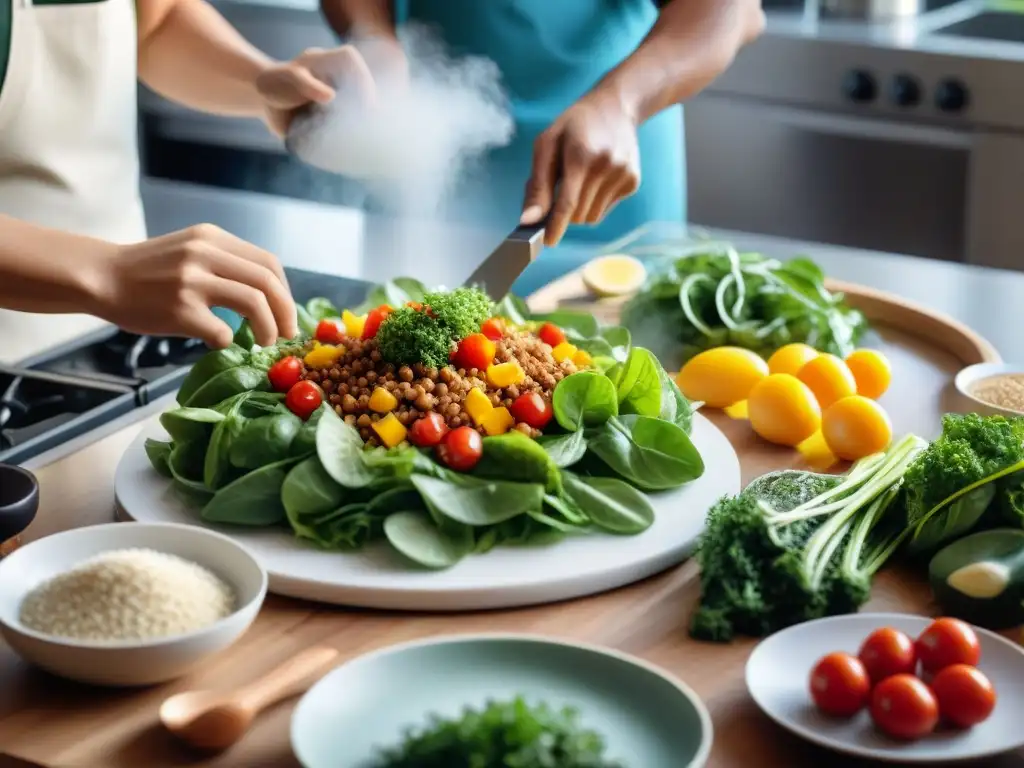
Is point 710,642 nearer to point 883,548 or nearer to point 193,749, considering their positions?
point 883,548

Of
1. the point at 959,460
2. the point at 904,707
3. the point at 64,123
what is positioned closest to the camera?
the point at 904,707

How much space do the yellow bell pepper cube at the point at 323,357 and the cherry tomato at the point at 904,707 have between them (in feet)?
2.39

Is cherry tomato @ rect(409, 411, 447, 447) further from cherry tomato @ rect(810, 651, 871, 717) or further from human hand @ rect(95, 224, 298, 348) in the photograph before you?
cherry tomato @ rect(810, 651, 871, 717)

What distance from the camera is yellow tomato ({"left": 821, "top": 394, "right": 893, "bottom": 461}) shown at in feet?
5.08

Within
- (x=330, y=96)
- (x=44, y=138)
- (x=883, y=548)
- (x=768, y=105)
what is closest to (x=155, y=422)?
(x=330, y=96)

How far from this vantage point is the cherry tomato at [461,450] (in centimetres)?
135

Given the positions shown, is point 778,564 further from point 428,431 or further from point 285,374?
point 285,374

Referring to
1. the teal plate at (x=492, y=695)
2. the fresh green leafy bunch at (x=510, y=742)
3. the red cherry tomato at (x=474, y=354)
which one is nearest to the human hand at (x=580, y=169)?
the red cherry tomato at (x=474, y=354)

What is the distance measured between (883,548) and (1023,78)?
1.97m

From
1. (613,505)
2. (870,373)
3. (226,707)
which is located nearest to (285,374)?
(613,505)

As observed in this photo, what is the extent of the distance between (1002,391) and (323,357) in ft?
2.73

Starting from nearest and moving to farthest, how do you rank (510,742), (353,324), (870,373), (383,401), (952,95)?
(510,742)
(383,401)
(353,324)
(870,373)
(952,95)

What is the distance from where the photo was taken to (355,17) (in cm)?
228

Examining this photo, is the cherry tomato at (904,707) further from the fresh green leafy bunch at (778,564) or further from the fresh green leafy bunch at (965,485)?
the fresh green leafy bunch at (965,485)
